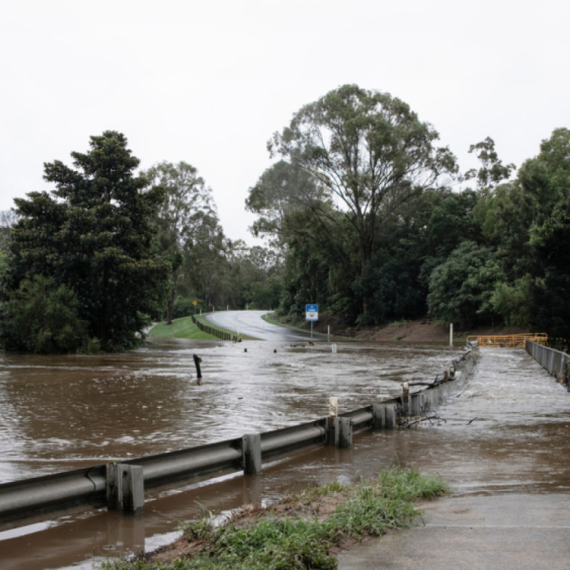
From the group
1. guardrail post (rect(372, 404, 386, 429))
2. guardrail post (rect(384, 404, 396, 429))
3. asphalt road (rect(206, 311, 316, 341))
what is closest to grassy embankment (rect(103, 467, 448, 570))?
guardrail post (rect(372, 404, 386, 429))

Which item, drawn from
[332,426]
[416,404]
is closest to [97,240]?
[416,404]

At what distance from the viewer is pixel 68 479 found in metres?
6.31

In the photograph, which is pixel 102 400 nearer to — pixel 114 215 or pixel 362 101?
pixel 114 215

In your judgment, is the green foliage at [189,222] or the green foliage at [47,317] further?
the green foliage at [189,222]

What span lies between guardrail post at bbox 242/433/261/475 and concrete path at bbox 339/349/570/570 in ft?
7.58

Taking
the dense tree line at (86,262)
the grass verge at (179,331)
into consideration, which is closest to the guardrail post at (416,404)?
the dense tree line at (86,262)

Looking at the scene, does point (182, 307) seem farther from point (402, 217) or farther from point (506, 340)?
point (506, 340)

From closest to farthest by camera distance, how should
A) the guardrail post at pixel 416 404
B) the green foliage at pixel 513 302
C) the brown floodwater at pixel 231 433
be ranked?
the brown floodwater at pixel 231 433, the guardrail post at pixel 416 404, the green foliage at pixel 513 302

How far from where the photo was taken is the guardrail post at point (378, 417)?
12523 mm

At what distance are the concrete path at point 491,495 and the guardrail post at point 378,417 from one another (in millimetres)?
564

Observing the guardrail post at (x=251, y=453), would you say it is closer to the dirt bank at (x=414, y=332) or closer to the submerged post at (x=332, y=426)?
the submerged post at (x=332, y=426)

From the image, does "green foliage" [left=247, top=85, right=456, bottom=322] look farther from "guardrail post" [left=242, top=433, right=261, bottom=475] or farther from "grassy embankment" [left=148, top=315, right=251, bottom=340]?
"guardrail post" [left=242, top=433, right=261, bottom=475]

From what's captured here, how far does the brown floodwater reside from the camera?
253 inches

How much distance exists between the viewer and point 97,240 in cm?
3791
